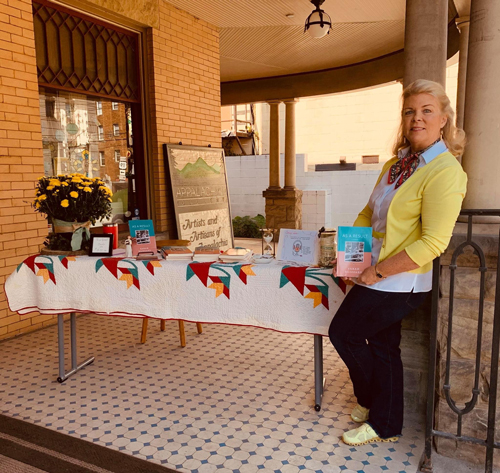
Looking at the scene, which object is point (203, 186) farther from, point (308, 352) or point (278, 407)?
point (278, 407)

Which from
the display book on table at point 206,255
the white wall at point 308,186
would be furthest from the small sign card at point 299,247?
the white wall at point 308,186

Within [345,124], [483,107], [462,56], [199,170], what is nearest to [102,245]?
[483,107]

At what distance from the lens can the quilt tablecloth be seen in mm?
2680

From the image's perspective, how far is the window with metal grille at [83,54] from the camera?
14.9 feet

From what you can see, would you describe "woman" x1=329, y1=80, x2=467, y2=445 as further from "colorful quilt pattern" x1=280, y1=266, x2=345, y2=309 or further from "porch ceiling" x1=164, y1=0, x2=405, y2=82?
"porch ceiling" x1=164, y1=0, x2=405, y2=82

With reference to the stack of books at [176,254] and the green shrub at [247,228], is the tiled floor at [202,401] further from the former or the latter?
the green shrub at [247,228]

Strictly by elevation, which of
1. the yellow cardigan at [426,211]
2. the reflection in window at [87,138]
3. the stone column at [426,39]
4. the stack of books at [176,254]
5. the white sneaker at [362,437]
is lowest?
the white sneaker at [362,437]

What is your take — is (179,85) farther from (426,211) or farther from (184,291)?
(426,211)

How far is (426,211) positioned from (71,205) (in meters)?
2.37

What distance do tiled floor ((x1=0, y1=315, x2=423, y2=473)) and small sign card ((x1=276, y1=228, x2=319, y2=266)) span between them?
3.14 feet

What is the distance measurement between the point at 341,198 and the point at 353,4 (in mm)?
6755

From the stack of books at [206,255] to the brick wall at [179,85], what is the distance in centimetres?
288

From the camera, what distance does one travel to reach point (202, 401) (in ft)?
9.90

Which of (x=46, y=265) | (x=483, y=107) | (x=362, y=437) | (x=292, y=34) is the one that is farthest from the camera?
(x=292, y=34)
